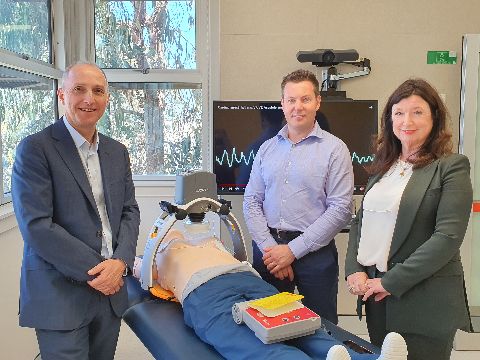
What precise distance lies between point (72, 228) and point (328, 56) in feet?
6.71

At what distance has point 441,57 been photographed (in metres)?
3.12

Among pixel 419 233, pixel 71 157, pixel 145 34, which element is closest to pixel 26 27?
pixel 145 34

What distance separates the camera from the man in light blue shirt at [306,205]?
211 cm

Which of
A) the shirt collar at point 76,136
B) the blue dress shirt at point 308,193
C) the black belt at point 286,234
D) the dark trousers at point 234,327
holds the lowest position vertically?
the dark trousers at point 234,327

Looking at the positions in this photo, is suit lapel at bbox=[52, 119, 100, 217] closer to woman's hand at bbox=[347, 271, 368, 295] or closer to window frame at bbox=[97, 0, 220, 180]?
woman's hand at bbox=[347, 271, 368, 295]

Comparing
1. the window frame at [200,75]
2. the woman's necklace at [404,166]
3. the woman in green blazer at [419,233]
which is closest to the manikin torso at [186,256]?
the woman in green blazer at [419,233]

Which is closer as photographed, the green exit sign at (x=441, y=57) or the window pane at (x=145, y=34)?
the green exit sign at (x=441, y=57)

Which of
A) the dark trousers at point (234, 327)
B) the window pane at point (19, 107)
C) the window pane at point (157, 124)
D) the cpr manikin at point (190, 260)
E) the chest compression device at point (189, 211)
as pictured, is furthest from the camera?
the window pane at point (157, 124)

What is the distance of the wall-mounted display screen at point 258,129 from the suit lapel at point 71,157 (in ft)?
4.58

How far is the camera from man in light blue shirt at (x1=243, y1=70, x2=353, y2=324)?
2113 mm

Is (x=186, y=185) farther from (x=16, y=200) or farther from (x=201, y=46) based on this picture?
(x=201, y=46)

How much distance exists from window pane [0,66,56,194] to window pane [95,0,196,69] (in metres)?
0.55

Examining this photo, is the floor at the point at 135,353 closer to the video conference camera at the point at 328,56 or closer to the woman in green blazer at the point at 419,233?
the woman in green blazer at the point at 419,233

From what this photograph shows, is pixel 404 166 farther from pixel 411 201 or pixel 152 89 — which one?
pixel 152 89
